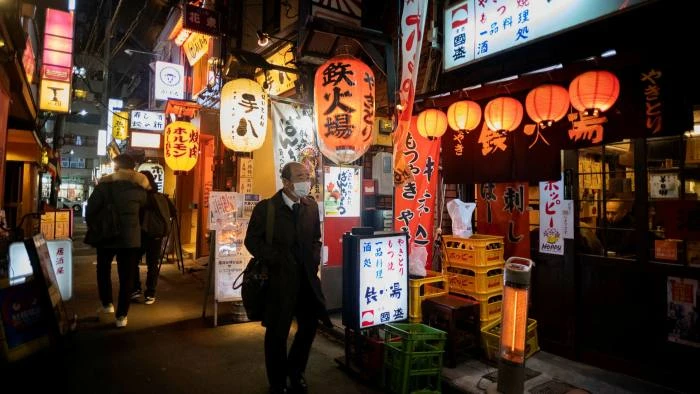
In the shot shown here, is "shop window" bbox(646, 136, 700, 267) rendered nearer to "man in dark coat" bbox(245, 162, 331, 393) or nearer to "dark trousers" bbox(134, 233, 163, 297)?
"man in dark coat" bbox(245, 162, 331, 393)

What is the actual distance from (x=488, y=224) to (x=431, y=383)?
11.4 feet

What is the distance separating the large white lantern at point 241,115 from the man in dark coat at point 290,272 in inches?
154

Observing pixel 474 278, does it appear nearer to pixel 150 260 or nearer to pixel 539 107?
pixel 539 107

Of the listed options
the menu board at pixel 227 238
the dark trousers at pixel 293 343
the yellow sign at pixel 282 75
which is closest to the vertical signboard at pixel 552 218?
the dark trousers at pixel 293 343

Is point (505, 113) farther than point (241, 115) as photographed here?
No

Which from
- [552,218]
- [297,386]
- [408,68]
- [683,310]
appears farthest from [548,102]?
[297,386]

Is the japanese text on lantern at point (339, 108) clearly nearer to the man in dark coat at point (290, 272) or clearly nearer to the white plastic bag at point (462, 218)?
the man in dark coat at point (290, 272)

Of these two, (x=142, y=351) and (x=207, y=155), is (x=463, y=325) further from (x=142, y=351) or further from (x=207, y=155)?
(x=207, y=155)

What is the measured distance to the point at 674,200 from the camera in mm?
5336

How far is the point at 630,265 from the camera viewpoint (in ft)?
19.0

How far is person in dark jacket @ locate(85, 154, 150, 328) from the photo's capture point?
7.08 meters

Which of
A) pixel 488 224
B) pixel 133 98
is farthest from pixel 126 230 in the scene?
pixel 133 98

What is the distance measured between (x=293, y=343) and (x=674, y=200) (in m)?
5.44

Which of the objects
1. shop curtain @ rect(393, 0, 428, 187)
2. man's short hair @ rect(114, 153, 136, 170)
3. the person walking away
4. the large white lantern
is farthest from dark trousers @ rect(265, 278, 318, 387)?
the person walking away
